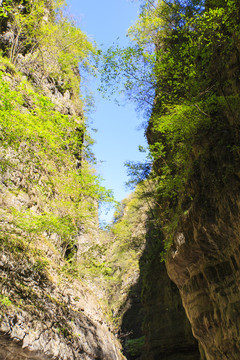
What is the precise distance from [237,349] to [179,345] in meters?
8.16

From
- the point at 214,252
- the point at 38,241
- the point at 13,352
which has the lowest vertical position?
the point at 13,352

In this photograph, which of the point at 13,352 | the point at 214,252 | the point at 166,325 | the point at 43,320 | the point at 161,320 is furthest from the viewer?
the point at 161,320

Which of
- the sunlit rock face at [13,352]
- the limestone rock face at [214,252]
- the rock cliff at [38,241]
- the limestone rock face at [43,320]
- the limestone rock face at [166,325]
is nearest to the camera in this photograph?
the sunlit rock face at [13,352]

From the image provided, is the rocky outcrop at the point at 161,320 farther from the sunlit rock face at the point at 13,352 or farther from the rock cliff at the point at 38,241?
the sunlit rock face at the point at 13,352

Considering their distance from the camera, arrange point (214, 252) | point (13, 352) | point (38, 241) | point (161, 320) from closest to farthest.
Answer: point (13, 352)
point (214, 252)
point (38, 241)
point (161, 320)

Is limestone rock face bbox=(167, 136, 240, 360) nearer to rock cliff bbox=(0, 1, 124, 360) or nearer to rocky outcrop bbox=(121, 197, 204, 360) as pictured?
rock cliff bbox=(0, 1, 124, 360)

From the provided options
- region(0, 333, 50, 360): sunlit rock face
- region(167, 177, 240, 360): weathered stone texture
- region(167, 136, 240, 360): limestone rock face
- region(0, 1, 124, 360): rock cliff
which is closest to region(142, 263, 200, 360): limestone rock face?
region(0, 1, 124, 360): rock cliff

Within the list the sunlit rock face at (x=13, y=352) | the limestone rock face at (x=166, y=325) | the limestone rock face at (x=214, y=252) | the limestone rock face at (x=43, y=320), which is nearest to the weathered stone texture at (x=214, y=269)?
the limestone rock face at (x=214, y=252)

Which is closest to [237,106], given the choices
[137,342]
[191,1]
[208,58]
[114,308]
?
[208,58]

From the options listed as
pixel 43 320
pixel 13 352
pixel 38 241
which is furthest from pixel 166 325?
pixel 13 352

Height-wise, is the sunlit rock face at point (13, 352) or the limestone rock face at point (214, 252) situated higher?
the limestone rock face at point (214, 252)

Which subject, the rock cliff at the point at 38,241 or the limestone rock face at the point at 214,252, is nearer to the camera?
the rock cliff at the point at 38,241

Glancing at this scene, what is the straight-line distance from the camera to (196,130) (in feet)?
26.7

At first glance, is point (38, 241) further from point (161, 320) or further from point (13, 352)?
point (161, 320)
